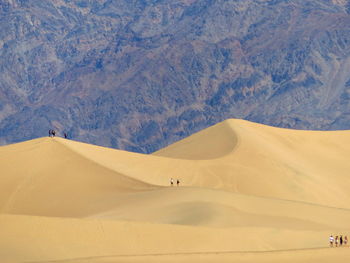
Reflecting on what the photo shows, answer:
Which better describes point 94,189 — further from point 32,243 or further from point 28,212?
point 32,243

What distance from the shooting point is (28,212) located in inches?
2233

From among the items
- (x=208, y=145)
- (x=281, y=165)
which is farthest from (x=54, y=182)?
(x=208, y=145)

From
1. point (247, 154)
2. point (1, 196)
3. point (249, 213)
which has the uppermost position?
point (247, 154)

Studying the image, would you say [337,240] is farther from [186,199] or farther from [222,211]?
[186,199]

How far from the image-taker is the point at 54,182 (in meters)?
62.1

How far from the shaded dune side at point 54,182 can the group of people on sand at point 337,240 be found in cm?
1554

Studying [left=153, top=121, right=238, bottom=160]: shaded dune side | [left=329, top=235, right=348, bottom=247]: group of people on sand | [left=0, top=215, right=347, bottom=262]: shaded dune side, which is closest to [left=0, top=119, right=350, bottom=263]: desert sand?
[left=0, top=215, right=347, bottom=262]: shaded dune side

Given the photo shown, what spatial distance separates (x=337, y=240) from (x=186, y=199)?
35.5ft

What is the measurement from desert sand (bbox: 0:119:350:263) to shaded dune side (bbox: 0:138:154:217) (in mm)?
87

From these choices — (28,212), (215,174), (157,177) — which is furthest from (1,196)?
(215,174)

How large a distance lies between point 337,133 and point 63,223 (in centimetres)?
5433

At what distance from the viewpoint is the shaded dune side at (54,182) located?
57.4m

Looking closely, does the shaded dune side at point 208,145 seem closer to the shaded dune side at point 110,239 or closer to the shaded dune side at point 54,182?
the shaded dune side at point 54,182

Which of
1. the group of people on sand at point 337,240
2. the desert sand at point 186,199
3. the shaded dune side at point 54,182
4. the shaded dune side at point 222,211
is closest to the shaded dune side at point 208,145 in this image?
the desert sand at point 186,199
